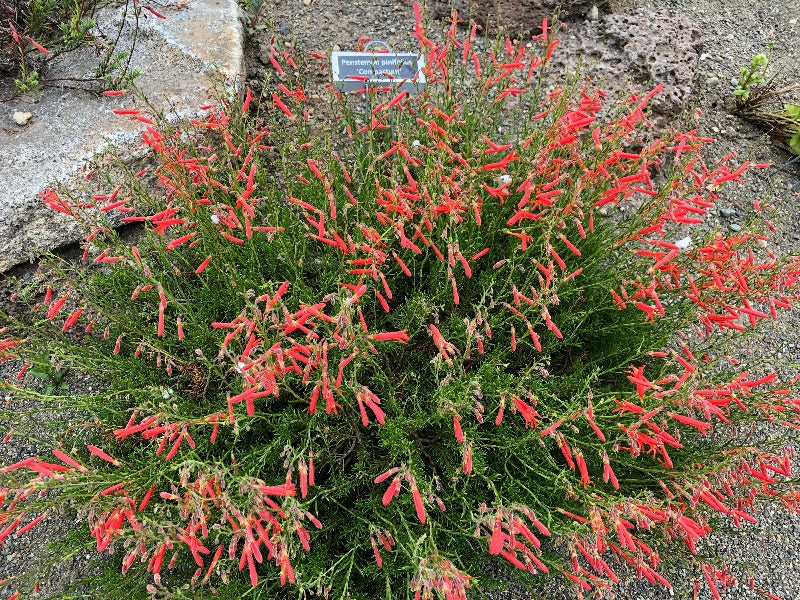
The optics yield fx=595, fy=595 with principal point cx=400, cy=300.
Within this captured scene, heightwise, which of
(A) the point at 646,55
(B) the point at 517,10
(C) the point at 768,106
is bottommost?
(C) the point at 768,106

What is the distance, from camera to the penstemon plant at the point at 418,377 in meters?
2.32

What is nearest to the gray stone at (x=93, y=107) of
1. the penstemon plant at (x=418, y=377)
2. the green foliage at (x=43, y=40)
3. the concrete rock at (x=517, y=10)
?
the green foliage at (x=43, y=40)

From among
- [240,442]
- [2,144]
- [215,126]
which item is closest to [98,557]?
[240,442]

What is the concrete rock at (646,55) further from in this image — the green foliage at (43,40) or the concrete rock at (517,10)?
the green foliage at (43,40)

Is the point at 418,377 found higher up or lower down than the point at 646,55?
lower down

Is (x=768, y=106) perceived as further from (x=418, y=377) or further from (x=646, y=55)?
(x=418, y=377)

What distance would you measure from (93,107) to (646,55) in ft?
13.8

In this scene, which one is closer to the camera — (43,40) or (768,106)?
(43,40)

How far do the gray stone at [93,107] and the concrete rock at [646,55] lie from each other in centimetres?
279

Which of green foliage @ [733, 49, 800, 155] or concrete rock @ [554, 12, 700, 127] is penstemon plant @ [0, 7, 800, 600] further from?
green foliage @ [733, 49, 800, 155]

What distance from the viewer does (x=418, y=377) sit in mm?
3041

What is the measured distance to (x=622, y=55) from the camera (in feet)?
16.0

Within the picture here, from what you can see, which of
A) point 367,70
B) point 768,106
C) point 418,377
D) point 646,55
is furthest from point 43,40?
point 768,106

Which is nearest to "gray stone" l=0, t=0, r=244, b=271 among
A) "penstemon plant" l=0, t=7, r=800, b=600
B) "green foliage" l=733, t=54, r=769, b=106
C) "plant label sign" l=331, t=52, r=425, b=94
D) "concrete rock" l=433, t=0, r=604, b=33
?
"penstemon plant" l=0, t=7, r=800, b=600
